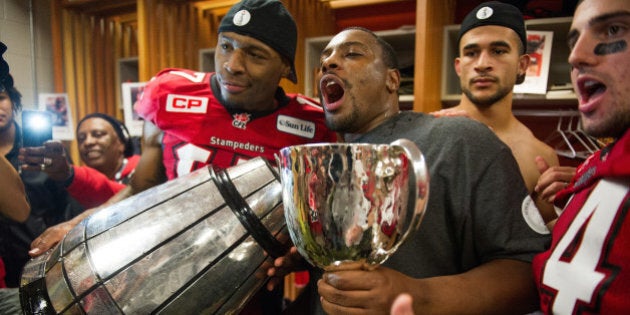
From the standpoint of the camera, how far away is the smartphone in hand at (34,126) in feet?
2.84

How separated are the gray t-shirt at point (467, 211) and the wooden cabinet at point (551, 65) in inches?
57.4

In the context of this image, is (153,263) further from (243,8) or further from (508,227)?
(243,8)

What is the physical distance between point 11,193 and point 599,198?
3.78 feet

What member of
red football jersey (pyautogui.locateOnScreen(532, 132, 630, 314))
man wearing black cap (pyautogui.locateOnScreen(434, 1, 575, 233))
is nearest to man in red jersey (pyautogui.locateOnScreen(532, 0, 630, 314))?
red football jersey (pyautogui.locateOnScreen(532, 132, 630, 314))

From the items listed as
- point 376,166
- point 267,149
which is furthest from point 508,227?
point 267,149

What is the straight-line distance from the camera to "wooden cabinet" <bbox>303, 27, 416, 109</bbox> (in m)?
2.28

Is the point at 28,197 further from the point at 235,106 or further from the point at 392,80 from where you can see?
the point at 392,80

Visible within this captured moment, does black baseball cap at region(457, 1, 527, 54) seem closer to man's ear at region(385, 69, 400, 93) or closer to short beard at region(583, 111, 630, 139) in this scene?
man's ear at region(385, 69, 400, 93)

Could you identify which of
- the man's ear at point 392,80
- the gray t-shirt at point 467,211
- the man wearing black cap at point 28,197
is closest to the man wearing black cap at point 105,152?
the man wearing black cap at point 28,197

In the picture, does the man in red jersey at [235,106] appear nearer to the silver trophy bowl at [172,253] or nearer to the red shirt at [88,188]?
the red shirt at [88,188]

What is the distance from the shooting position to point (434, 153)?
32.4 inches

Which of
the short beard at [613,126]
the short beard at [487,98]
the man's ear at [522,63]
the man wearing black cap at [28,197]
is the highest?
the man's ear at [522,63]

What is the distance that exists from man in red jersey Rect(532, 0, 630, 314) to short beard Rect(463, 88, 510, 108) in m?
0.79

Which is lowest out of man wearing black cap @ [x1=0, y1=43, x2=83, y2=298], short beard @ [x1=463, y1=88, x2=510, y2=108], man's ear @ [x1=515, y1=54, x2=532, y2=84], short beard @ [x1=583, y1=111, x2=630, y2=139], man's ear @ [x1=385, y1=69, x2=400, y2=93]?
man wearing black cap @ [x1=0, y1=43, x2=83, y2=298]
